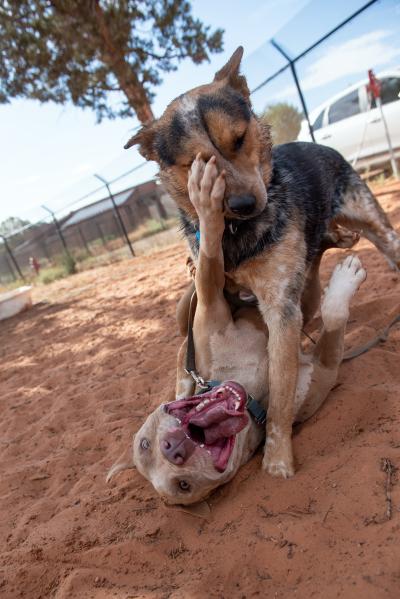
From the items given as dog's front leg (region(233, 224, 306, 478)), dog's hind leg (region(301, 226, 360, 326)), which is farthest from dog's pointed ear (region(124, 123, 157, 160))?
dog's hind leg (region(301, 226, 360, 326))

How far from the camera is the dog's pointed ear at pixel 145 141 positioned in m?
3.25

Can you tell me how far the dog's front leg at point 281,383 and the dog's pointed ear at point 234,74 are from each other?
4.78ft

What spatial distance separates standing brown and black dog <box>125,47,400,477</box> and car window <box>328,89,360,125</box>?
26.7 feet

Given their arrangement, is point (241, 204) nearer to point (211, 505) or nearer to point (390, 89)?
point (211, 505)

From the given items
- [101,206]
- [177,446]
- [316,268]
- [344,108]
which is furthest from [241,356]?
[101,206]

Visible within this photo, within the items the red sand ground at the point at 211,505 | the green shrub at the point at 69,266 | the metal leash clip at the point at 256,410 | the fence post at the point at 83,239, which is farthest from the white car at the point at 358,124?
the fence post at the point at 83,239

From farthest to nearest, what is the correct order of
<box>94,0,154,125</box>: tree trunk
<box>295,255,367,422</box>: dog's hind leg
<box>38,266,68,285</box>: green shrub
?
<box>38,266,68,285</box>: green shrub, <box>94,0,154,125</box>: tree trunk, <box>295,255,367,422</box>: dog's hind leg

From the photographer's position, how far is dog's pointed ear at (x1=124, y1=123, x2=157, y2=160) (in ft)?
10.7

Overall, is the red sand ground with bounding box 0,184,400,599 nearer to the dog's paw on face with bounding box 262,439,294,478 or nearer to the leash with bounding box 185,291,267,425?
the dog's paw on face with bounding box 262,439,294,478

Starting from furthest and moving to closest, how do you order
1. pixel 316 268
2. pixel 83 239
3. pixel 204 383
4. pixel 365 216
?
pixel 83 239 < pixel 316 268 < pixel 365 216 < pixel 204 383

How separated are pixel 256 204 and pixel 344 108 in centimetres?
938

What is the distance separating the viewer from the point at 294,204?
10.9 ft

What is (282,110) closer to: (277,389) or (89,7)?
(89,7)

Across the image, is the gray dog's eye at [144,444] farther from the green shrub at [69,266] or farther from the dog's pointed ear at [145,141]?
the green shrub at [69,266]
